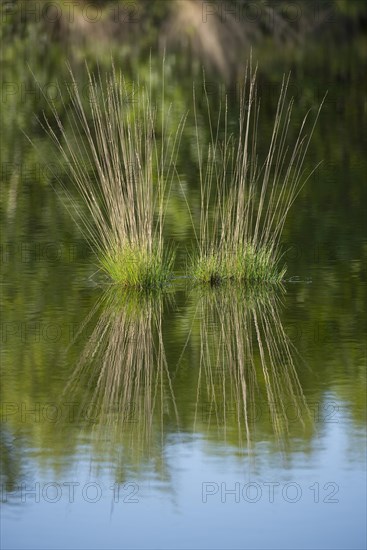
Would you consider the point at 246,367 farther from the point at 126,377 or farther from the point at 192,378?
the point at 126,377

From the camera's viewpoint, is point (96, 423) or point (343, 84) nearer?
point (96, 423)

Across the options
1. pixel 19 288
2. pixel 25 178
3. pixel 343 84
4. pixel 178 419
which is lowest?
pixel 343 84

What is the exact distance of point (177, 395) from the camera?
6.67 metres

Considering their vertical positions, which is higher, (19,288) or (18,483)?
(18,483)

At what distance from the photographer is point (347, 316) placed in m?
8.41

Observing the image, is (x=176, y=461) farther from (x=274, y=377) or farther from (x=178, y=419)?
(x=274, y=377)

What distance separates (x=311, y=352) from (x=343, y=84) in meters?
16.2

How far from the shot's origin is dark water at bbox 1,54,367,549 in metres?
5.38

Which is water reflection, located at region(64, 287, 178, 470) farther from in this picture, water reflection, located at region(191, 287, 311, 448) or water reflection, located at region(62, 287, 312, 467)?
water reflection, located at region(191, 287, 311, 448)

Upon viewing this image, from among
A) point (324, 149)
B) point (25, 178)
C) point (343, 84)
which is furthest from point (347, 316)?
point (343, 84)

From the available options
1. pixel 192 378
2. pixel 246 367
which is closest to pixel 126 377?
pixel 192 378

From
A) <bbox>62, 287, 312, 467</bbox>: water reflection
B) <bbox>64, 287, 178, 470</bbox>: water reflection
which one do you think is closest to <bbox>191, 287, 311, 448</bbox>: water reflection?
<bbox>62, 287, 312, 467</bbox>: water reflection

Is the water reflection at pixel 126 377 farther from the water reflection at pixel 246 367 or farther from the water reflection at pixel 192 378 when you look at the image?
the water reflection at pixel 246 367

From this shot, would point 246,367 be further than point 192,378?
Yes
